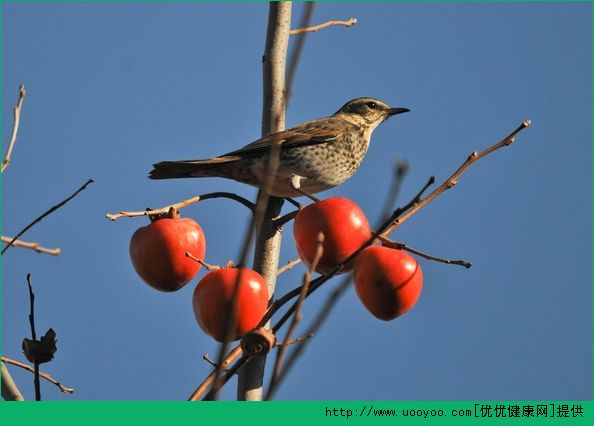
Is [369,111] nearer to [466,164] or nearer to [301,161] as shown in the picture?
[301,161]

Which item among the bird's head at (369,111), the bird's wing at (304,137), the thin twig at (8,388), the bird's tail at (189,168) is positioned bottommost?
the thin twig at (8,388)

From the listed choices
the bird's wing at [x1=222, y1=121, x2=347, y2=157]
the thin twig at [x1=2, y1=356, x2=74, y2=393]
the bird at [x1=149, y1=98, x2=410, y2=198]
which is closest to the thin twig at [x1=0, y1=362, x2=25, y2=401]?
the thin twig at [x1=2, y1=356, x2=74, y2=393]

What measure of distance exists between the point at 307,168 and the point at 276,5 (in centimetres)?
186

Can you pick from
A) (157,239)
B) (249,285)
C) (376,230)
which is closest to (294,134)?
(157,239)

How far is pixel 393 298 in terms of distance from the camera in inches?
137

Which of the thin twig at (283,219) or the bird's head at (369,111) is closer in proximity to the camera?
the thin twig at (283,219)

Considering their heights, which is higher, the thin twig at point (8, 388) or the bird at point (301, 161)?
the bird at point (301, 161)

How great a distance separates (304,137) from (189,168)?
3.78ft

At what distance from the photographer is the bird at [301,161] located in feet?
19.1

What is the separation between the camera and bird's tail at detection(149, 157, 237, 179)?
5.64 m

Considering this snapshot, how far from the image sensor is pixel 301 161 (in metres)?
6.37

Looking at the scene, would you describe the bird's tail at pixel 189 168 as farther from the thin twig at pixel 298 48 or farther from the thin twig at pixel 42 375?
the thin twig at pixel 298 48

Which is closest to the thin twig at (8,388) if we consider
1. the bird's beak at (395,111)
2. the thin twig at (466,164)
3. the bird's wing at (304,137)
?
the thin twig at (466,164)

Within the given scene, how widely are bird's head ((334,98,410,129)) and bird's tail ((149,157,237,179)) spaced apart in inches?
70.8
